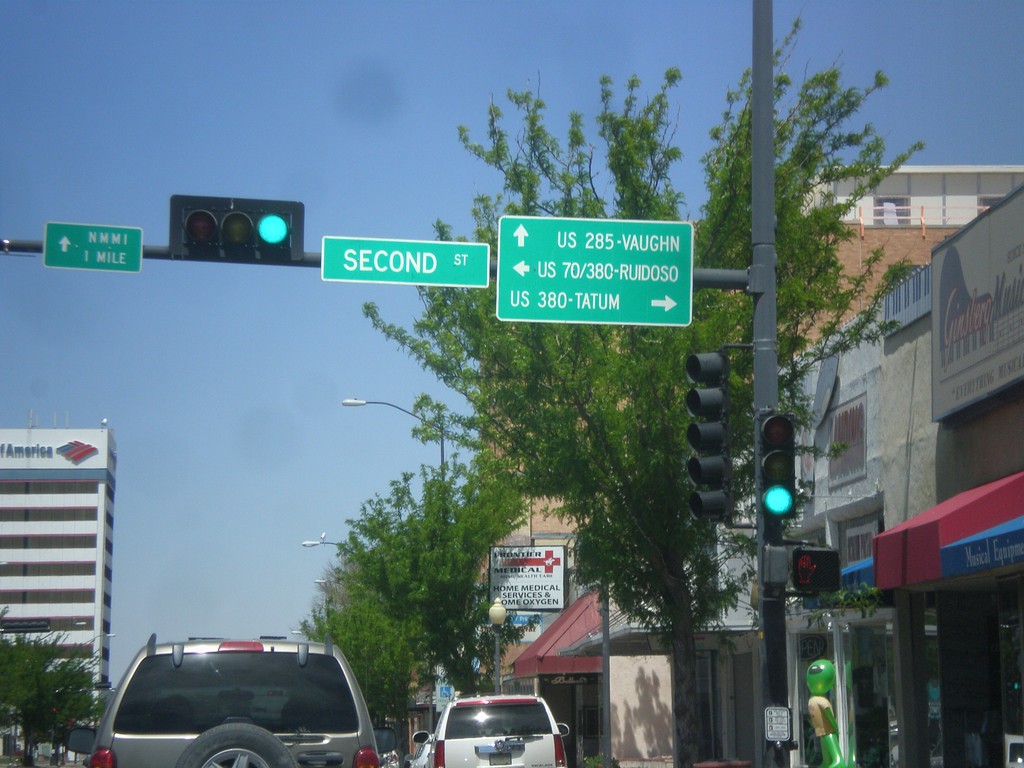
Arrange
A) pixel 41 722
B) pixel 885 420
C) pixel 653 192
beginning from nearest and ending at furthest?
pixel 653 192
pixel 885 420
pixel 41 722

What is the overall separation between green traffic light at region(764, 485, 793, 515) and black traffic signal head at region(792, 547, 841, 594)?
1.30ft

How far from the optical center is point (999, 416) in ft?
50.1

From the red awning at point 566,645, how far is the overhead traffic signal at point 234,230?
23.4 meters

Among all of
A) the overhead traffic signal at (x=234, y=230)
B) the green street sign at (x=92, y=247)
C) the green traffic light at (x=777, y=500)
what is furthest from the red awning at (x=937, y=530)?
the green street sign at (x=92, y=247)

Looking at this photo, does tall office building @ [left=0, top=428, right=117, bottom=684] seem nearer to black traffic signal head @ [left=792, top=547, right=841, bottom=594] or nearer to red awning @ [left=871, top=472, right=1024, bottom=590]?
red awning @ [left=871, top=472, right=1024, bottom=590]

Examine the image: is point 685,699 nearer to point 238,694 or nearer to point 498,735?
point 498,735

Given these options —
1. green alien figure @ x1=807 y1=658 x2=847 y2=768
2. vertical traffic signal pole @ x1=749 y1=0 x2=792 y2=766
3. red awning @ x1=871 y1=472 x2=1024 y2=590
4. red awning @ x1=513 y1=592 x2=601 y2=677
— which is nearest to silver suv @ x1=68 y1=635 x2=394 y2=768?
vertical traffic signal pole @ x1=749 y1=0 x2=792 y2=766

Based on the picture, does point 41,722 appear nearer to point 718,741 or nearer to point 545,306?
point 718,741

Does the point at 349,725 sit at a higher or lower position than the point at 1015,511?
lower

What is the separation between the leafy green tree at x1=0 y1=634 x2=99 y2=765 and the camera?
2660 inches

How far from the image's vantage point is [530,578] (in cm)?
2991

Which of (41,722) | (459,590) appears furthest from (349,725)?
(41,722)

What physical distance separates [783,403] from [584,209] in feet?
12.0

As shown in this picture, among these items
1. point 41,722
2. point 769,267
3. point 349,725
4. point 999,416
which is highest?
point 769,267
